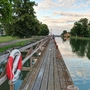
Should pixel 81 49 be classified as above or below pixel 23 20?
below

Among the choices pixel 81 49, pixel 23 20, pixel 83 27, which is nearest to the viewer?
pixel 81 49

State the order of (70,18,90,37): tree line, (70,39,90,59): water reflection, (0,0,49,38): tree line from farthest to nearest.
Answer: (70,18,90,37): tree line
(0,0,49,38): tree line
(70,39,90,59): water reflection

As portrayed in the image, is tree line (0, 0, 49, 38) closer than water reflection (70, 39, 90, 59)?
No

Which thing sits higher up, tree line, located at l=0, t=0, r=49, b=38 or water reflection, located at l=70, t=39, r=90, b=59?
tree line, located at l=0, t=0, r=49, b=38

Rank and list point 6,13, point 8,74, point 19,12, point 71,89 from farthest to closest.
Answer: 1. point 19,12
2. point 6,13
3. point 8,74
4. point 71,89

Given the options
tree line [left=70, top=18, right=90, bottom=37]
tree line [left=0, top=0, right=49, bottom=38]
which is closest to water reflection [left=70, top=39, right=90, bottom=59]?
tree line [left=0, top=0, right=49, bottom=38]

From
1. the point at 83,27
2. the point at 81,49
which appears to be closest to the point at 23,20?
the point at 81,49

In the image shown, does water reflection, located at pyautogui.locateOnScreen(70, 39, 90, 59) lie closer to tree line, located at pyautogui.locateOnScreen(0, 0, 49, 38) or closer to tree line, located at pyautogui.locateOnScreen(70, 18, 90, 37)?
tree line, located at pyautogui.locateOnScreen(0, 0, 49, 38)

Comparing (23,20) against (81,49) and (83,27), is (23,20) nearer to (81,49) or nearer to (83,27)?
(81,49)

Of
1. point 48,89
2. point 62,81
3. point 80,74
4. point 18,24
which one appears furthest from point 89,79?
point 18,24

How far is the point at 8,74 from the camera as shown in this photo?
148 inches

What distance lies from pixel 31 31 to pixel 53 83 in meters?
39.7

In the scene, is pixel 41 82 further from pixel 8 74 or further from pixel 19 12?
pixel 19 12

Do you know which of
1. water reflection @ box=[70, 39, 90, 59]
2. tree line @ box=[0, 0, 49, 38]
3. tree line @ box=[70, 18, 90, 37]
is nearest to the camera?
water reflection @ box=[70, 39, 90, 59]
